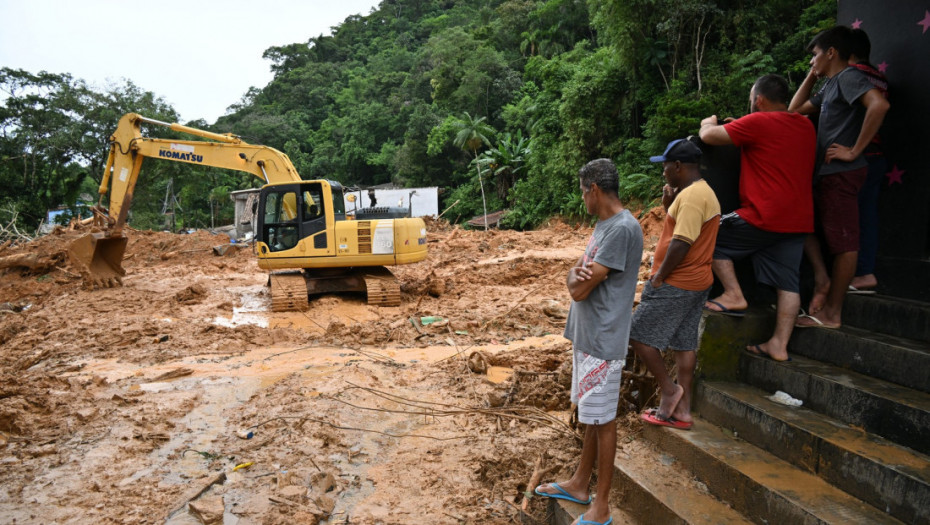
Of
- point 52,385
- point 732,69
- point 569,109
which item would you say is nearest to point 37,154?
point 569,109

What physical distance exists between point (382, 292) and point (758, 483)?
26.9ft

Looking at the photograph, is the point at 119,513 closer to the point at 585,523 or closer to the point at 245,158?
the point at 585,523

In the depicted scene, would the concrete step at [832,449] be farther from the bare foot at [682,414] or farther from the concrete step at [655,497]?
the concrete step at [655,497]

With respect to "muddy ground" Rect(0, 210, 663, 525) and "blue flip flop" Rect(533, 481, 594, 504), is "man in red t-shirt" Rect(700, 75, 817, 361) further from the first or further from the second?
"blue flip flop" Rect(533, 481, 594, 504)

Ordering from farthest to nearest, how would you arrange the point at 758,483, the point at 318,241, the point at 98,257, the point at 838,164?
the point at 98,257, the point at 318,241, the point at 838,164, the point at 758,483

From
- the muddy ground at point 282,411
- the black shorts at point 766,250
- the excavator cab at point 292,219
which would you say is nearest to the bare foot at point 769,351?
the black shorts at point 766,250

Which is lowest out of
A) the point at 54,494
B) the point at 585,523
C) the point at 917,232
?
the point at 54,494

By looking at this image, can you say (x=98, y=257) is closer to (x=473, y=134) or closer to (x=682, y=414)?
(x=682, y=414)

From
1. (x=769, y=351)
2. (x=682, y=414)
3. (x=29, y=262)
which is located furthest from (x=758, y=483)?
(x=29, y=262)

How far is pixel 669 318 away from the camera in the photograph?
3191 mm

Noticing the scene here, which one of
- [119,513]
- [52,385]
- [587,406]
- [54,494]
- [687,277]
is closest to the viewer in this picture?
[587,406]

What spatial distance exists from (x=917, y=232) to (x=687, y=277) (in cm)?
186

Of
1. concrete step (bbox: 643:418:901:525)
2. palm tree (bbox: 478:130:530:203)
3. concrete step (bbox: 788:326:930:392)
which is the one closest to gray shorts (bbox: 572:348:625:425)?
concrete step (bbox: 643:418:901:525)

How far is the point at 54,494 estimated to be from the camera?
3.82 metres
